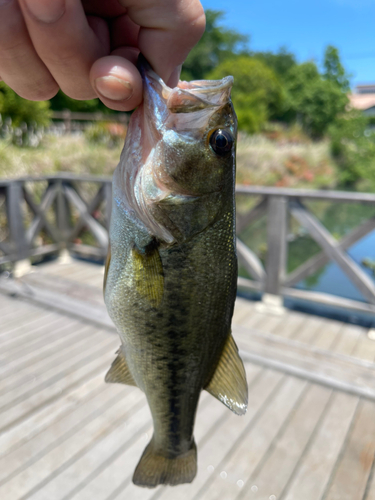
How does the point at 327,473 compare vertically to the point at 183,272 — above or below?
below

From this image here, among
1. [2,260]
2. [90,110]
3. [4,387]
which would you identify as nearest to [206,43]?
[90,110]

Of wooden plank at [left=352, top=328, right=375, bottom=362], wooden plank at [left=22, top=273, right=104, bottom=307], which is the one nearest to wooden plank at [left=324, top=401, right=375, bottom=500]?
wooden plank at [left=352, top=328, right=375, bottom=362]

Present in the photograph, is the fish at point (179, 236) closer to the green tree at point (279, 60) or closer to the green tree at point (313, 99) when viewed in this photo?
the green tree at point (313, 99)

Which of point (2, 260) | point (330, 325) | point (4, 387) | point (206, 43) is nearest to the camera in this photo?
point (4, 387)

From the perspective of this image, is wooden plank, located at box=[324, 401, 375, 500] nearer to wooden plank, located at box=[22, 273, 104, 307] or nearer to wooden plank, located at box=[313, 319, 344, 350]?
wooden plank, located at box=[313, 319, 344, 350]

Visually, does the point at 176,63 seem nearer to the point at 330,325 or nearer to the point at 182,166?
the point at 182,166

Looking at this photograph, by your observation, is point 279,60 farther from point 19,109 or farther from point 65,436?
point 65,436
